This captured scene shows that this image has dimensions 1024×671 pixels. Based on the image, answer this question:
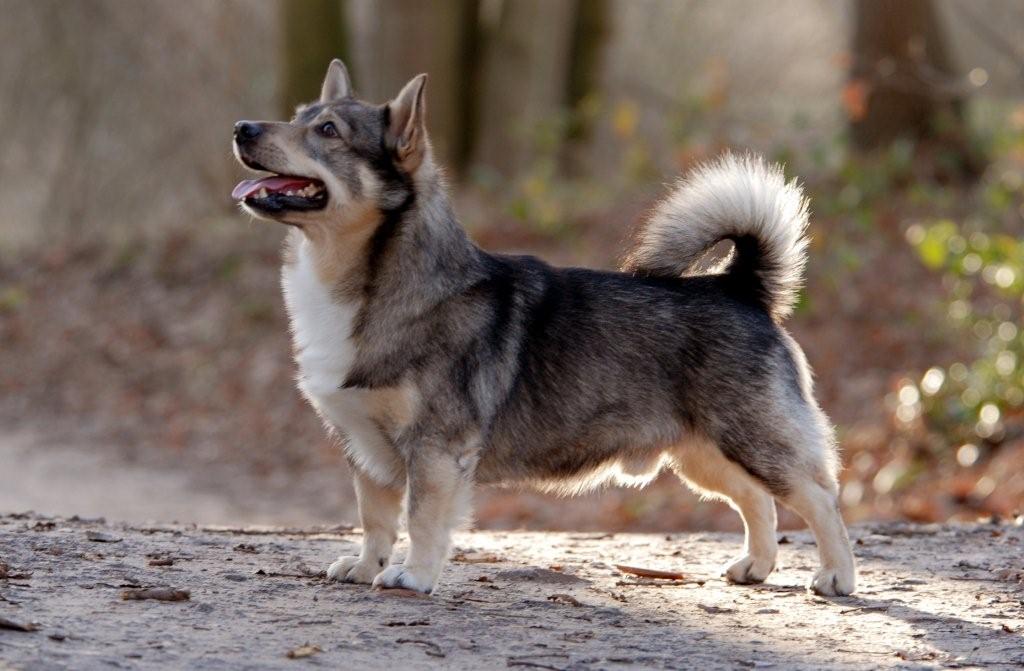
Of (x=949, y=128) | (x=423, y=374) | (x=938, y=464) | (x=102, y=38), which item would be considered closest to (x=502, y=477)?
(x=423, y=374)

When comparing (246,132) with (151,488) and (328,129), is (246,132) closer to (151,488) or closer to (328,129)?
(328,129)

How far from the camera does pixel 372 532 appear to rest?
5.87 metres

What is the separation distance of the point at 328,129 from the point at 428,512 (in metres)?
1.57

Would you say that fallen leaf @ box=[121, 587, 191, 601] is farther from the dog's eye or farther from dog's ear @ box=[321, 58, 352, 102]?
dog's ear @ box=[321, 58, 352, 102]

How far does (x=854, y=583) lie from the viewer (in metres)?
5.93

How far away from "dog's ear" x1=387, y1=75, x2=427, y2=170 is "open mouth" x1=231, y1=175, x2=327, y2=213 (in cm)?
37

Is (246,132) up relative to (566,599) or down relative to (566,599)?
up

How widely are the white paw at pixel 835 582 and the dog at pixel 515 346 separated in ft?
0.04

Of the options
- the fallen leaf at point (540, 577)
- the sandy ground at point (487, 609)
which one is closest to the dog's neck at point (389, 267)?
the sandy ground at point (487, 609)

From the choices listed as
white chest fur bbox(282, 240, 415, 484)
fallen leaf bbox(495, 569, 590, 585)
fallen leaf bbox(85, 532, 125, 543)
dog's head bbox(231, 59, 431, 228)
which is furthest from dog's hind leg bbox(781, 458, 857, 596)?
fallen leaf bbox(85, 532, 125, 543)

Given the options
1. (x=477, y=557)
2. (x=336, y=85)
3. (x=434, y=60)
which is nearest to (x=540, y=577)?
(x=477, y=557)

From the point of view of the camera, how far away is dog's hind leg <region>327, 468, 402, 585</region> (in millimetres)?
5781

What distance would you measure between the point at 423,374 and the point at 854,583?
2.01m

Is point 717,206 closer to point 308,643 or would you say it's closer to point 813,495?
point 813,495
